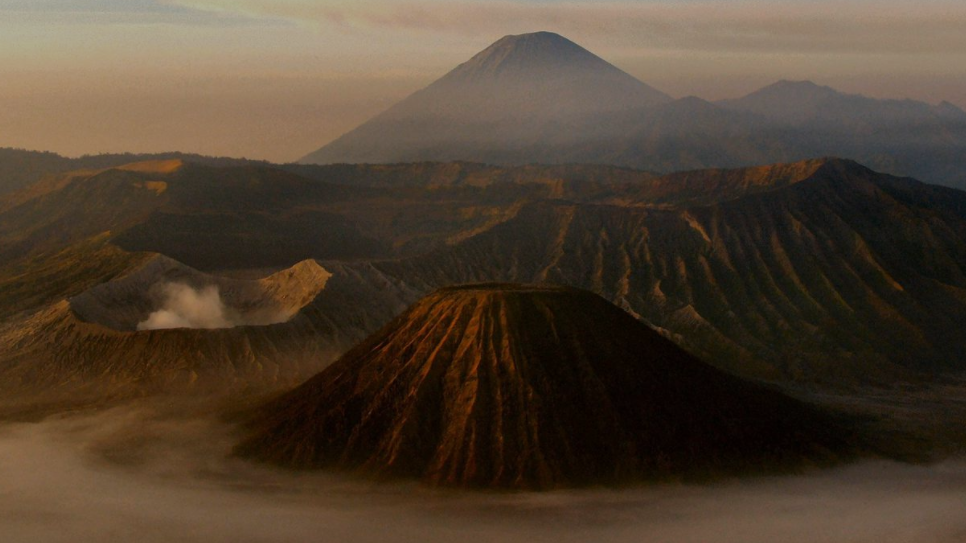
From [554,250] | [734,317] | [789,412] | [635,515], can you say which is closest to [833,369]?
[734,317]

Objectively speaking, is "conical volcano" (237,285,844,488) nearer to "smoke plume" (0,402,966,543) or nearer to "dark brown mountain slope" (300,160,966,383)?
"smoke plume" (0,402,966,543)

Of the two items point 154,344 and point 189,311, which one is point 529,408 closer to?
point 154,344

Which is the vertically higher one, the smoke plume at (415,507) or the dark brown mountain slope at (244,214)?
the smoke plume at (415,507)

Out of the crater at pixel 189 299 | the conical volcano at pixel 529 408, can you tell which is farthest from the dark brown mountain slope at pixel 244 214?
the conical volcano at pixel 529 408

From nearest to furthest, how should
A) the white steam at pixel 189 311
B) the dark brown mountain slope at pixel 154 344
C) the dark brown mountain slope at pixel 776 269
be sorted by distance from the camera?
the dark brown mountain slope at pixel 154 344, the white steam at pixel 189 311, the dark brown mountain slope at pixel 776 269

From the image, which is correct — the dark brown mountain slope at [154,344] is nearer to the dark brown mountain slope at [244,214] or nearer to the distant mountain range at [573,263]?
the distant mountain range at [573,263]

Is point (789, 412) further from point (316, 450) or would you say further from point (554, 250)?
point (554, 250)

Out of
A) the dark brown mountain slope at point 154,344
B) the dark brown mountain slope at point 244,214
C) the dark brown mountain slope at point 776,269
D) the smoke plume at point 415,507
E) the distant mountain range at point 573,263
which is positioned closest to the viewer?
the smoke plume at point 415,507
